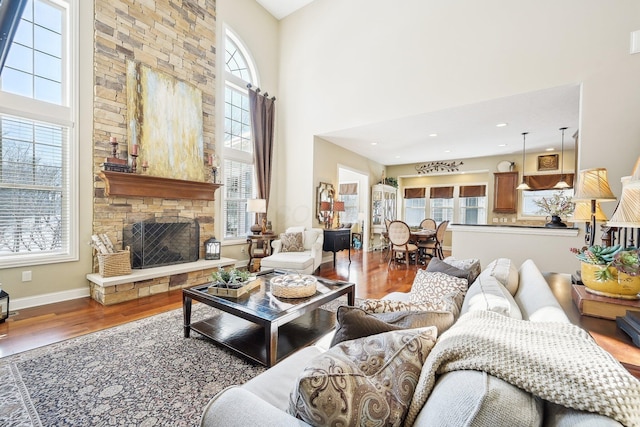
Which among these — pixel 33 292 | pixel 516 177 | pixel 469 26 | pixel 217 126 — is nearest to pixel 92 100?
pixel 217 126

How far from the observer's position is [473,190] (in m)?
7.94

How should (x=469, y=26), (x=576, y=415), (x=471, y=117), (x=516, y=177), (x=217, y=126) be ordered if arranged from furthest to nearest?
(x=516, y=177)
(x=217, y=126)
(x=471, y=117)
(x=469, y=26)
(x=576, y=415)

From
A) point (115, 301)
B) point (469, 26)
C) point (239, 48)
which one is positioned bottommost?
point (115, 301)

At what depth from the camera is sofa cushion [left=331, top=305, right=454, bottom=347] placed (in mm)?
1035

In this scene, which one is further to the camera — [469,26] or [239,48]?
[239,48]

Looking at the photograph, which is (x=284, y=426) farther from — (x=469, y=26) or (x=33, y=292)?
(x=469, y=26)

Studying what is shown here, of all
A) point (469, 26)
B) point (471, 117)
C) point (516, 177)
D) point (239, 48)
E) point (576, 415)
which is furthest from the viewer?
point (516, 177)

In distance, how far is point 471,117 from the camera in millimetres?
4438

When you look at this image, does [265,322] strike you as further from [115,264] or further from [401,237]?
[401,237]

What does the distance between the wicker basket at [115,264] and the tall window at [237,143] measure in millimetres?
1813

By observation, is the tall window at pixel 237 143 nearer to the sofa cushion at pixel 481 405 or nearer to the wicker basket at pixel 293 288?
the wicker basket at pixel 293 288

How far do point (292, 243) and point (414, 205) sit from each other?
5.66 metres

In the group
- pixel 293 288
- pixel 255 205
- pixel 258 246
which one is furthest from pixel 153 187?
pixel 293 288

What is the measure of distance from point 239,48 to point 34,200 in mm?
4257
